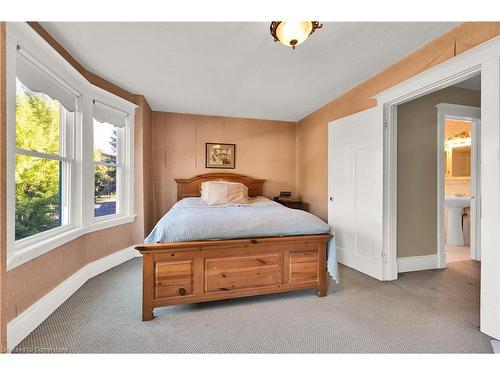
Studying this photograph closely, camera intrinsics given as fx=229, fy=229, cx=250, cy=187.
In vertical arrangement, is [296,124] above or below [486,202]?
above

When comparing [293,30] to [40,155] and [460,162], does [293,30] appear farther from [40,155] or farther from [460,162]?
[460,162]

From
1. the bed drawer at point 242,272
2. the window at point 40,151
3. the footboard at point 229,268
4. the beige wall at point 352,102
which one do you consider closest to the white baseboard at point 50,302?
the window at point 40,151

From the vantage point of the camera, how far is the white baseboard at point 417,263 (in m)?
2.88

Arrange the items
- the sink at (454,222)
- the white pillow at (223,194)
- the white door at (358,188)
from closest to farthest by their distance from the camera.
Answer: the white door at (358,188) < the white pillow at (223,194) < the sink at (454,222)

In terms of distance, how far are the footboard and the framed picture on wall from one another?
2.47 meters

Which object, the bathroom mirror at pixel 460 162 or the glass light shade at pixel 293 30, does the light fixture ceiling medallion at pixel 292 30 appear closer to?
the glass light shade at pixel 293 30

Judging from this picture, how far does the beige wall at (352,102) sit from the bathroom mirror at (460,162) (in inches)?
112

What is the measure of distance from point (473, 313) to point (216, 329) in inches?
84.7

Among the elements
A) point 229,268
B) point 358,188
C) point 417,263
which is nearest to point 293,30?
point 229,268

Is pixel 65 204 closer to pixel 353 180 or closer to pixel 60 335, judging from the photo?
pixel 60 335

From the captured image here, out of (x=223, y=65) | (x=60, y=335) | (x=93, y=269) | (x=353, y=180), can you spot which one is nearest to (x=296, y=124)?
(x=353, y=180)

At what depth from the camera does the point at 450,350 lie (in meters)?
1.52

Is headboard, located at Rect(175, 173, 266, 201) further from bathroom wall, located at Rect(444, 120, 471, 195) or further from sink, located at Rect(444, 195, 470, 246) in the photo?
bathroom wall, located at Rect(444, 120, 471, 195)
